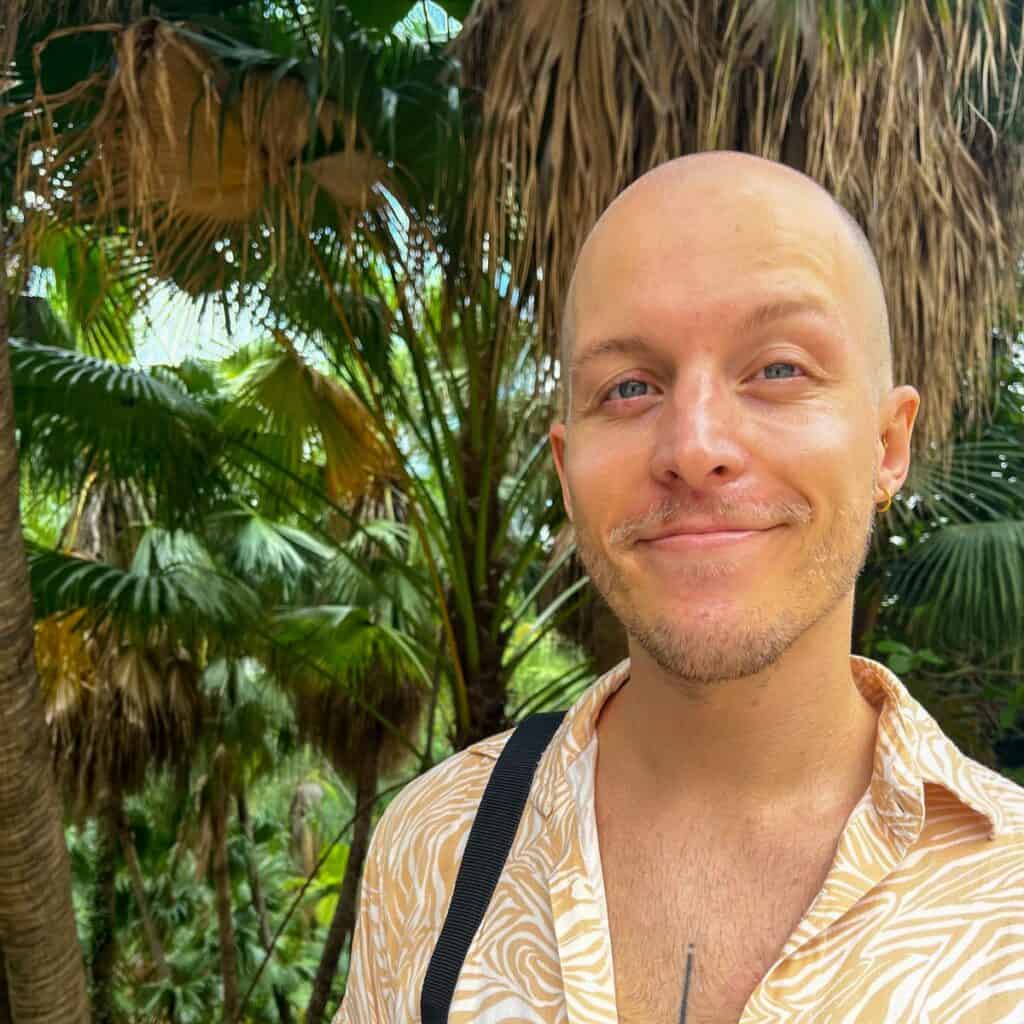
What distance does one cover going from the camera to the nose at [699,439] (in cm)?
94

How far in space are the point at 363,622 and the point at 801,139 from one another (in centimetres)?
422

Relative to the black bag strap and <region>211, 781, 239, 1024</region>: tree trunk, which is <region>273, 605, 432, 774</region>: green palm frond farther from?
the black bag strap

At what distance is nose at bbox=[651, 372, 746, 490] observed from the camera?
94cm

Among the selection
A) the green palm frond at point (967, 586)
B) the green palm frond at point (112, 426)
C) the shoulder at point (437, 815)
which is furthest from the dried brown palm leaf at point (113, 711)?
the shoulder at point (437, 815)

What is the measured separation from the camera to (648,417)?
1.02 m

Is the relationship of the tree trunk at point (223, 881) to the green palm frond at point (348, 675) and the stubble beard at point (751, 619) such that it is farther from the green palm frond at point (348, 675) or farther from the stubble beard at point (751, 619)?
the stubble beard at point (751, 619)

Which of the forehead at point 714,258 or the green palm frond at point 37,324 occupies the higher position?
the green palm frond at point 37,324

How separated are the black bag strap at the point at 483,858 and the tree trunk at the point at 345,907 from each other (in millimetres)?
5390

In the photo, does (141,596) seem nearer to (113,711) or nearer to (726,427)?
(113,711)

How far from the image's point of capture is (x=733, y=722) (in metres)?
1.05

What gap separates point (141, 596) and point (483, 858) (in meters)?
3.73

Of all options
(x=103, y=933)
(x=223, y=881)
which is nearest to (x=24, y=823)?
(x=223, y=881)

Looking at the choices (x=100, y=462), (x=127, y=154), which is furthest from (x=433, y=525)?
(x=127, y=154)

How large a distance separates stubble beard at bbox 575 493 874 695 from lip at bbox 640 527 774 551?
0.01 m
